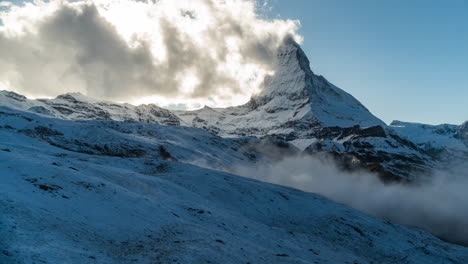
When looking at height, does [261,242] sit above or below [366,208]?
above

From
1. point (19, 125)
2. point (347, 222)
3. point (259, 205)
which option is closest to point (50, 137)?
point (19, 125)

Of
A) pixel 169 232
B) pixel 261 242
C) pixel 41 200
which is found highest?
pixel 41 200

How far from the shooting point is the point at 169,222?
29.9m

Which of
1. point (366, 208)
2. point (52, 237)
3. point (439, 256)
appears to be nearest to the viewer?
point (52, 237)

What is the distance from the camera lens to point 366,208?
150 metres

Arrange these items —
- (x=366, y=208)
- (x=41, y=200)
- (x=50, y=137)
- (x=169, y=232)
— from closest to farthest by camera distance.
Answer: (x=41, y=200) → (x=169, y=232) → (x=50, y=137) → (x=366, y=208)

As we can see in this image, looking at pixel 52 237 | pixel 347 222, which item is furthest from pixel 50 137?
pixel 52 237

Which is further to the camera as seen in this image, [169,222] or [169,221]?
[169,221]

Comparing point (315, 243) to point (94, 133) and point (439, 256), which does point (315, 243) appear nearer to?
point (439, 256)

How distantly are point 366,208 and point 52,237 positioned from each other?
149 m

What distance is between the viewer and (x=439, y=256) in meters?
47.0

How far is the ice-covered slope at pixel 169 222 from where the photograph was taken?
20750mm

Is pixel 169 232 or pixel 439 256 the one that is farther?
pixel 439 256

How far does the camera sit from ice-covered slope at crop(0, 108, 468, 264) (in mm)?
20750
